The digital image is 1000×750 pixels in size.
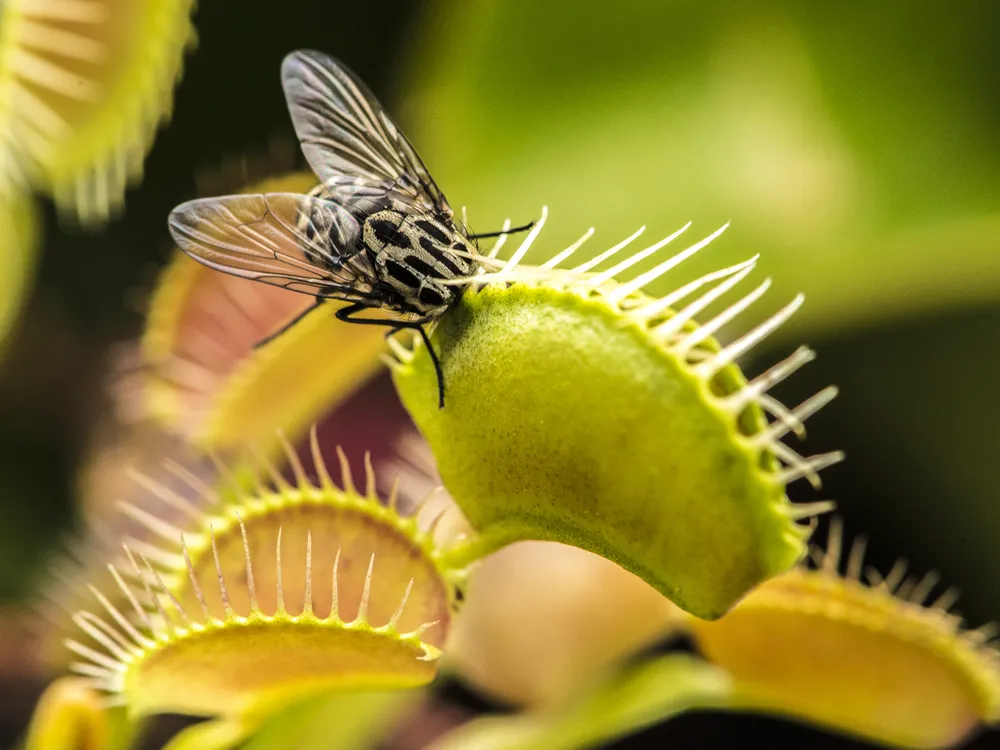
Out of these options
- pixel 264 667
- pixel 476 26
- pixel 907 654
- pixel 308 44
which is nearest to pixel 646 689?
pixel 907 654

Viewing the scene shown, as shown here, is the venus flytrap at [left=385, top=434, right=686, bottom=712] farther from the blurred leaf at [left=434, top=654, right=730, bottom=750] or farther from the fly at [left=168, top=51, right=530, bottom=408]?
the fly at [left=168, top=51, right=530, bottom=408]

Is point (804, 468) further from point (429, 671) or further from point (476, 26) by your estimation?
point (476, 26)

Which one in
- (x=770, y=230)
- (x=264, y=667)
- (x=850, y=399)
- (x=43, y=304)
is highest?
(x=770, y=230)

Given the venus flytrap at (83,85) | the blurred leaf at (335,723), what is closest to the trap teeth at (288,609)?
the blurred leaf at (335,723)

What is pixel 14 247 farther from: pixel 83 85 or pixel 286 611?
pixel 286 611

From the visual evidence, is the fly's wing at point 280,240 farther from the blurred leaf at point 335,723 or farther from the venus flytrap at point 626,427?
the blurred leaf at point 335,723
